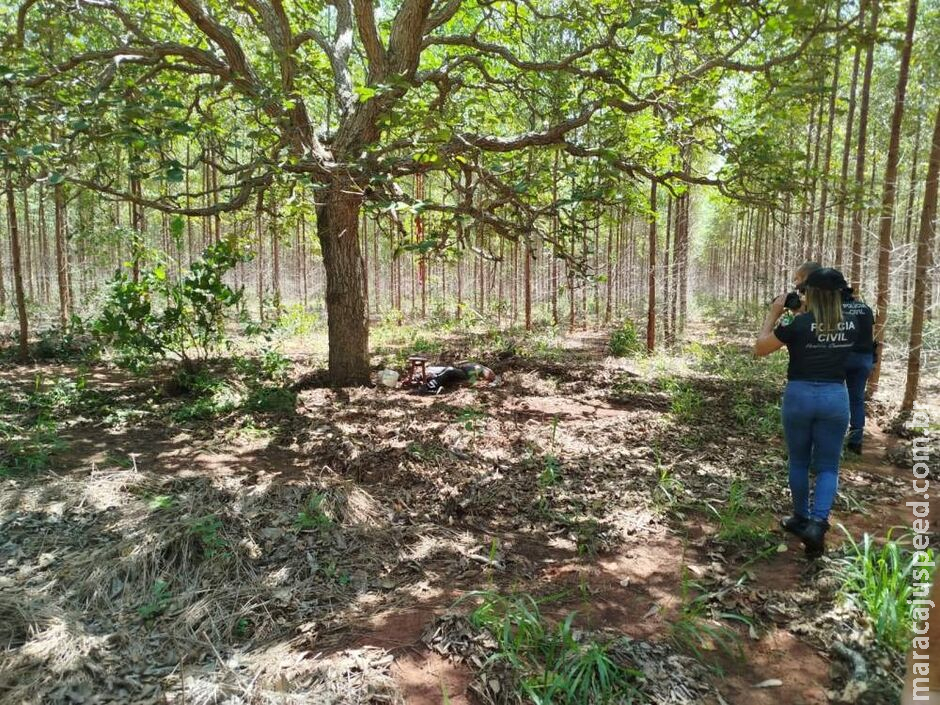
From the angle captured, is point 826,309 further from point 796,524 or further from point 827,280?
point 796,524

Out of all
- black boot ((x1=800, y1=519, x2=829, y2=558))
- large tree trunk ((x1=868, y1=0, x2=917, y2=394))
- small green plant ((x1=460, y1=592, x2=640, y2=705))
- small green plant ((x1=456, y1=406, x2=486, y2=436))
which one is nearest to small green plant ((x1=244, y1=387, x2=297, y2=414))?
small green plant ((x1=456, y1=406, x2=486, y2=436))

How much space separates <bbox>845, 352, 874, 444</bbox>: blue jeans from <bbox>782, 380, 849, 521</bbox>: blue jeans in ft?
7.49

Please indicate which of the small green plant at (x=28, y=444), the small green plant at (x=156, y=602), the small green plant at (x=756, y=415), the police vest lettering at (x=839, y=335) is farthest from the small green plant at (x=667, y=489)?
the small green plant at (x=28, y=444)

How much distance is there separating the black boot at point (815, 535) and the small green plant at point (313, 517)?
11.0 ft

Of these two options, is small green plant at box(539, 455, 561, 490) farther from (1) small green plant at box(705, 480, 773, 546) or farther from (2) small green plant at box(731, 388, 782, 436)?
(2) small green plant at box(731, 388, 782, 436)

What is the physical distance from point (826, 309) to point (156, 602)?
4631mm

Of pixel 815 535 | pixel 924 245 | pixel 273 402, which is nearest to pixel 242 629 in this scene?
pixel 815 535

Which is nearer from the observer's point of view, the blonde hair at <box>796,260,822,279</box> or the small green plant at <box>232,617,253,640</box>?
the small green plant at <box>232,617,253,640</box>

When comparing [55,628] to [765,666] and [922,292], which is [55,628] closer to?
[765,666]

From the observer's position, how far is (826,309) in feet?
11.9

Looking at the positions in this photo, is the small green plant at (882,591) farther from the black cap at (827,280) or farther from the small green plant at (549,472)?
the small green plant at (549,472)

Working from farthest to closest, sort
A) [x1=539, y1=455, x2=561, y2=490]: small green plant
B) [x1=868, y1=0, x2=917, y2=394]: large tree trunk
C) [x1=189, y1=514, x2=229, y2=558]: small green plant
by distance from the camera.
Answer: [x1=868, y1=0, x2=917, y2=394]: large tree trunk
[x1=539, y1=455, x2=561, y2=490]: small green plant
[x1=189, y1=514, x2=229, y2=558]: small green plant

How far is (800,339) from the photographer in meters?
3.69

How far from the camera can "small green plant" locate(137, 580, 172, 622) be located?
308 cm
